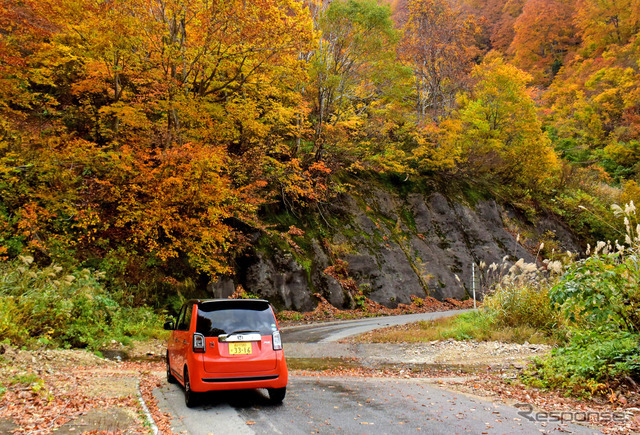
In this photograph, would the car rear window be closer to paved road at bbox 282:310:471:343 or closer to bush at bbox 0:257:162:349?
bush at bbox 0:257:162:349

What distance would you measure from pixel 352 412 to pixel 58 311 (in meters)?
8.38

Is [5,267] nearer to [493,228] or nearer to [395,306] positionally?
[395,306]

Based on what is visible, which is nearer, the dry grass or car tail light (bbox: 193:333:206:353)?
car tail light (bbox: 193:333:206:353)

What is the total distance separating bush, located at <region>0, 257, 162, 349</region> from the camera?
30.5 feet

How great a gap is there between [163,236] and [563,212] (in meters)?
35.3

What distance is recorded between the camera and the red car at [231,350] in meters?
6.09

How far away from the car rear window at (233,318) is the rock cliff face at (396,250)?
1134 centimetres

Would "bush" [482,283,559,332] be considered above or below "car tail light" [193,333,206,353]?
below

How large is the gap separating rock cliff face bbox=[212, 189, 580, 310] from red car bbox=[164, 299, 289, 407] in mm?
11351

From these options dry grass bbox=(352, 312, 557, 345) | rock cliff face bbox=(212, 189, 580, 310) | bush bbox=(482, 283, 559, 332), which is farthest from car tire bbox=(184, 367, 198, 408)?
rock cliff face bbox=(212, 189, 580, 310)

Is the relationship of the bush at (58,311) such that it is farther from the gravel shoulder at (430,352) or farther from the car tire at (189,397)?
the gravel shoulder at (430,352)

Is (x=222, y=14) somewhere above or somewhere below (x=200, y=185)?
above

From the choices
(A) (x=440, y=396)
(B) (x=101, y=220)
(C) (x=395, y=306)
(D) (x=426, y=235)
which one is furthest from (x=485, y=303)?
(D) (x=426, y=235)

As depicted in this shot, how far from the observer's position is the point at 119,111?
50.0 feet
